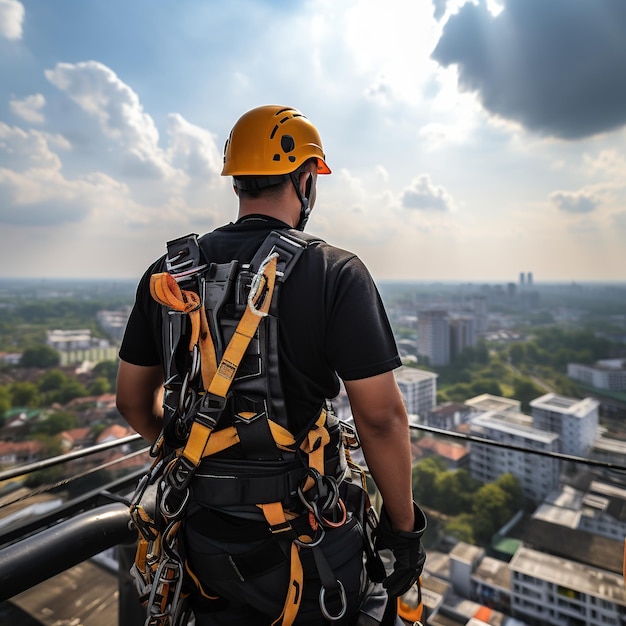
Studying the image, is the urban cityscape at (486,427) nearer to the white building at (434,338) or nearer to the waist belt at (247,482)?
the white building at (434,338)

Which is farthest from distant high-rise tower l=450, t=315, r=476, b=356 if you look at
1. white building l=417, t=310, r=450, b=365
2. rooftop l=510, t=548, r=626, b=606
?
rooftop l=510, t=548, r=626, b=606

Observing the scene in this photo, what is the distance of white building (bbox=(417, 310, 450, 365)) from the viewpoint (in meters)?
30.0

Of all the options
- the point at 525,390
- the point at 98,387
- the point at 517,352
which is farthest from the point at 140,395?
the point at 517,352

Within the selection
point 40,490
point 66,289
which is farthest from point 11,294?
point 40,490

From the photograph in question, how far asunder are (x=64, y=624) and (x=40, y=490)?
0.53m

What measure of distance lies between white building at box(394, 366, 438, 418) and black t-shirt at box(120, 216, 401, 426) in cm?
1577

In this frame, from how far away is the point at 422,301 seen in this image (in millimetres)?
38594

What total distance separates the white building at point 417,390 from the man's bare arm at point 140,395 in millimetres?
15475

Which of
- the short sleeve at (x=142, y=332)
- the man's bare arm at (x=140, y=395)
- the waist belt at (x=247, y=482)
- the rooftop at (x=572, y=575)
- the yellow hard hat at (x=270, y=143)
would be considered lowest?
the rooftop at (x=572, y=575)

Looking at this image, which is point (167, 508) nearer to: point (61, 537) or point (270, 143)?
point (61, 537)

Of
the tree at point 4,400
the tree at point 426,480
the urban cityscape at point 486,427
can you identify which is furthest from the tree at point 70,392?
the tree at point 426,480

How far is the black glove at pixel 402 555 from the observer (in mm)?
1188

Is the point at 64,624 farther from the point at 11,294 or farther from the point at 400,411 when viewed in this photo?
the point at 11,294

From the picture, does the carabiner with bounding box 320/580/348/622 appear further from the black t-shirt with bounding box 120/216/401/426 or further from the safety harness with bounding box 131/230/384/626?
the black t-shirt with bounding box 120/216/401/426
